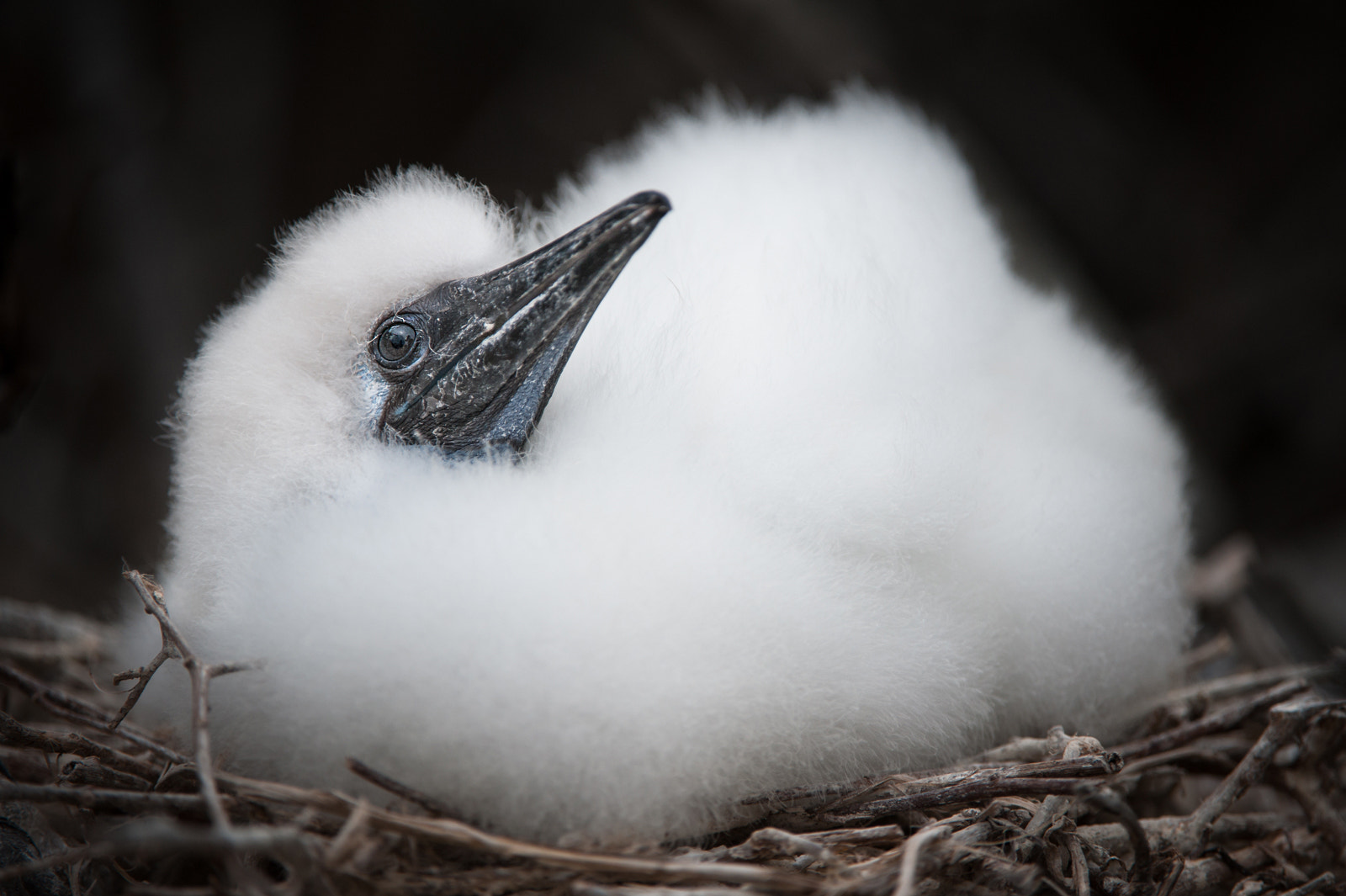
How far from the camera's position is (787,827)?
82 centimetres

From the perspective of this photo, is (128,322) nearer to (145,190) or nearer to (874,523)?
(145,190)

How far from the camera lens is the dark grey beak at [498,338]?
858 mm

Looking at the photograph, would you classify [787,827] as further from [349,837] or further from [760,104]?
[760,104]

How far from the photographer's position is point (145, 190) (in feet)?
5.06

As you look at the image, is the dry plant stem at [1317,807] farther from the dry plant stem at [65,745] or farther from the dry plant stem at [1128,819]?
the dry plant stem at [65,745]

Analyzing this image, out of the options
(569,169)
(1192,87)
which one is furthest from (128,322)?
(1192,87)

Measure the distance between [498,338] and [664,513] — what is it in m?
0.28

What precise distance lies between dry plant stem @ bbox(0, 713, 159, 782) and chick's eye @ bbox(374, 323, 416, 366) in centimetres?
46

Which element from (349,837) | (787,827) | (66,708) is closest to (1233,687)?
(787,827)

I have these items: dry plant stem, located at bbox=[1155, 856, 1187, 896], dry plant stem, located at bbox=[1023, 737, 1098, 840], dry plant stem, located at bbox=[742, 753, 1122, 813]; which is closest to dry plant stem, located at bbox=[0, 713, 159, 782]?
dry plant stem, located at bbox=[742, 753, 1122, 813]

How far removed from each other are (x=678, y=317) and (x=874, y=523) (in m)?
0.30

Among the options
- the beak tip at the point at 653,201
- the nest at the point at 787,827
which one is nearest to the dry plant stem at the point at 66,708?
the nest at the point at 787,827

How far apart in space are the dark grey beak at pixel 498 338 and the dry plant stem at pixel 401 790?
0.32 meters

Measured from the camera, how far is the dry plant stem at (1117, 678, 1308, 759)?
983 millimetres
